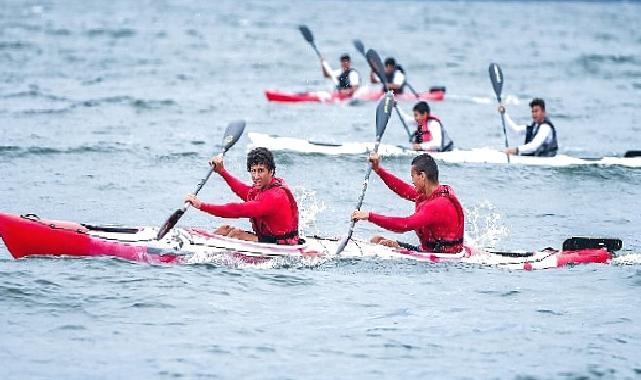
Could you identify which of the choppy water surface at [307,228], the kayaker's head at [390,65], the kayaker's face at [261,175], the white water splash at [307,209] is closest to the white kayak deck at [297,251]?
the choppy water surface at [307,228]

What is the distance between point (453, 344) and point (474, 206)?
742 cm

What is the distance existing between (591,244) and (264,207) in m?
3.67

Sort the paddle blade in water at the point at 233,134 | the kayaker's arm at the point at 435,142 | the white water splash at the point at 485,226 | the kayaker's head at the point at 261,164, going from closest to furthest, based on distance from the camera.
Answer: the kayaker's head at the point at 261,164 < the paddle blade in water at the point at 233,134 < the white water splash at the point at 485,226 < the kayaker's arm at the point at 435,142

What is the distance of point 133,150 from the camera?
21.9 metres

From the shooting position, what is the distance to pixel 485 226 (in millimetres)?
16188

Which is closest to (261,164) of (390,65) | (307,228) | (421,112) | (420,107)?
(307,228)

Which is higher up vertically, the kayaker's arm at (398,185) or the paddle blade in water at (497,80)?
the paddle blade in water at (497,80)

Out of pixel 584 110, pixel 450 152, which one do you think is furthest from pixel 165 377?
pixel 584 110

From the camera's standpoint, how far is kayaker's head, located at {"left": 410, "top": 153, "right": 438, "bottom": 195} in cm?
1191

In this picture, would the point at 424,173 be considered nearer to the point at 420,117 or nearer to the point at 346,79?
the point at 420,117

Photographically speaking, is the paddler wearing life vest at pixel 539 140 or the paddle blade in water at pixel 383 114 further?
the paddler wearing life vest at pixel 539 140

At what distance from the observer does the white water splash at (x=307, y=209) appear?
52.0 ft

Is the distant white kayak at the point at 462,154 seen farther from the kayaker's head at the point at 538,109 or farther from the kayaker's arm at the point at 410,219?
the kayaker's arm at the point at 410,219

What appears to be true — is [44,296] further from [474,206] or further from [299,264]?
→ [474,206]
